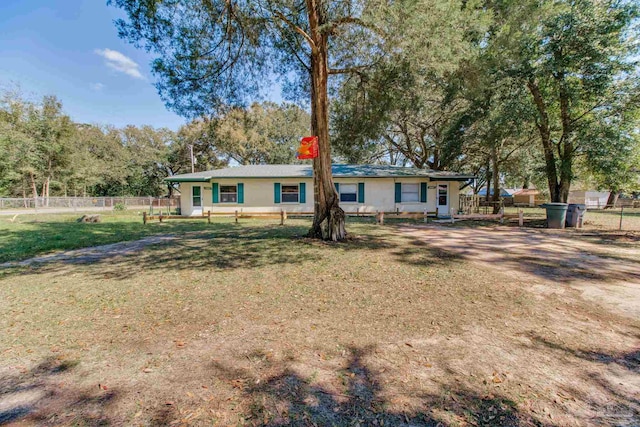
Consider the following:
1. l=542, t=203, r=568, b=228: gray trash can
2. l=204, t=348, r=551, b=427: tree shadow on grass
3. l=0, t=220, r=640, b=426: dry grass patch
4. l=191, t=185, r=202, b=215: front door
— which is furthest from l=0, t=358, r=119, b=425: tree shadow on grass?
l=191, t=185, r=202, b=215: front door

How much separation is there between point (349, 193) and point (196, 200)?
8786 millimetres

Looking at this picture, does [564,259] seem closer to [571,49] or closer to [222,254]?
[222,254]

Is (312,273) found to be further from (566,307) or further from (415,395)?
(566,307)

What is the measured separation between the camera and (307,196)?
56.9 feet

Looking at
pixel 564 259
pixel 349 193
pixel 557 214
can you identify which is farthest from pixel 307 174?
pixel 564 259

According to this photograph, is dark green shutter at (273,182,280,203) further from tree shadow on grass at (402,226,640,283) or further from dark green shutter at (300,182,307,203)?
tree shadow on grass at (402,226,640,283)

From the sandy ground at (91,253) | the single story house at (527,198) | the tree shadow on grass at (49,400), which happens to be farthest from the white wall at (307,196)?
the single story house at (527,198)

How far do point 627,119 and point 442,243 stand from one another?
937 centimetres

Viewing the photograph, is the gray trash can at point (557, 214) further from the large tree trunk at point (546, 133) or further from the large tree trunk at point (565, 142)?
the large tree trunk at point (546, 133)

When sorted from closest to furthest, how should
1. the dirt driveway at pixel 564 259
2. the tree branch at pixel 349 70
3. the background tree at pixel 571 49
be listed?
the dirt driveway at pixel 564 259
the tree branch at pixel 349 70
the background tree at pixel 571 49

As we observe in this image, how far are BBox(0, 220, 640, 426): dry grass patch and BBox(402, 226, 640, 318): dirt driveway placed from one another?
522mm

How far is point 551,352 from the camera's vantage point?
2.77 m

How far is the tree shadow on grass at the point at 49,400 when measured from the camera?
197 cm

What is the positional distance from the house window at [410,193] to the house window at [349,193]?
2743 millimetres
